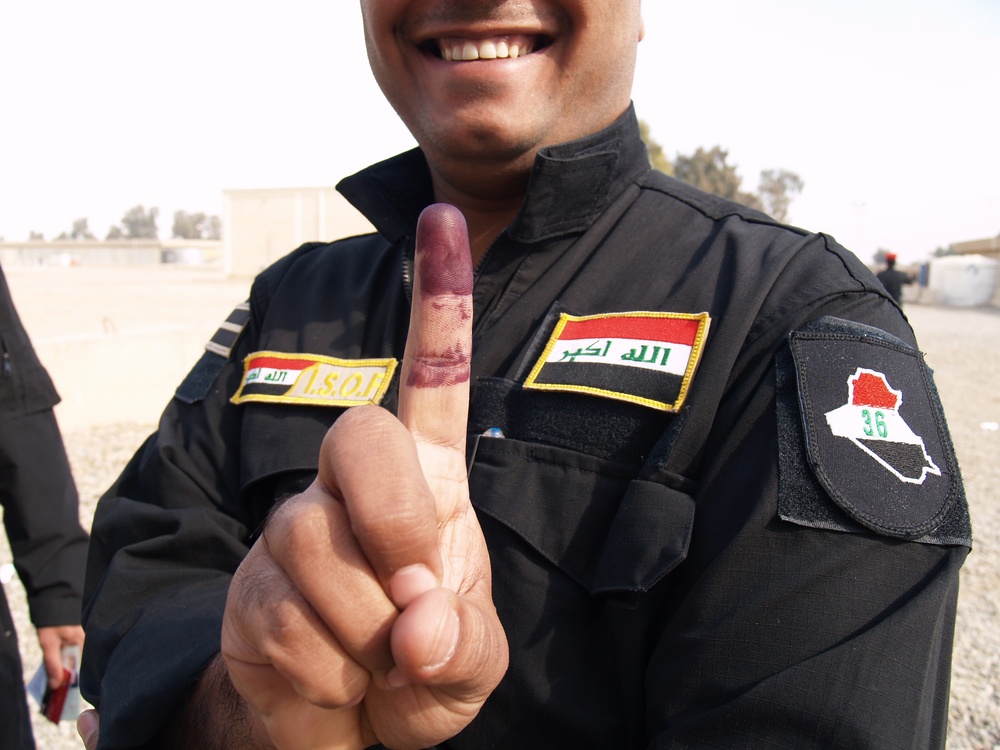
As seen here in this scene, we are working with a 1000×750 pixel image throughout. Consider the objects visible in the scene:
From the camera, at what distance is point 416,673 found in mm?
674

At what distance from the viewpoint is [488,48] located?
1365 millimetres

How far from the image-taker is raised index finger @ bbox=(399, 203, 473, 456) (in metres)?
0.86

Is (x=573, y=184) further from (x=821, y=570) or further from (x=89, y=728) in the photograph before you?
(x=89, y=728)

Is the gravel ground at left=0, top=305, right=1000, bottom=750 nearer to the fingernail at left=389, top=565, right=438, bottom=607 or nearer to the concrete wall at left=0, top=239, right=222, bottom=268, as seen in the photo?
the fingernail at left=389, top=565, right=438, bottom=607

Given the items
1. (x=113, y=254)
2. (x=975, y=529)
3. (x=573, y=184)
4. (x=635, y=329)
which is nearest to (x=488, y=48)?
(x=573, y=184)

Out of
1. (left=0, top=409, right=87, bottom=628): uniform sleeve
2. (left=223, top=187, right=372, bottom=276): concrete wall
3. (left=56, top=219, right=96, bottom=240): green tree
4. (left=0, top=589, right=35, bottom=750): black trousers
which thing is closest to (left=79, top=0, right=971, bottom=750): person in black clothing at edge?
(left=0, top=589, right=35, bottom=750): black trousers

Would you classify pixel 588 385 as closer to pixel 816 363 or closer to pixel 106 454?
pixel 816 363

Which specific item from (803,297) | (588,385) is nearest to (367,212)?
(588,385)

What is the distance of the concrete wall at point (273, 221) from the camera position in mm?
31172

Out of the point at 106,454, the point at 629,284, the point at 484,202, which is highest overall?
the point at 484,202

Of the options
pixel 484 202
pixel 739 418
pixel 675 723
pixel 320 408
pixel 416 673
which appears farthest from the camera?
pixel 484 202

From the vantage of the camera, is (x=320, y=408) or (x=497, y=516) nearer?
(x=497, y=516)

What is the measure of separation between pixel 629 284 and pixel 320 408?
0.60 meters

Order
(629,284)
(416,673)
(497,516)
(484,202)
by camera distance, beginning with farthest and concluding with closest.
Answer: (484,202), (629,284), (497,516), (416,673)
